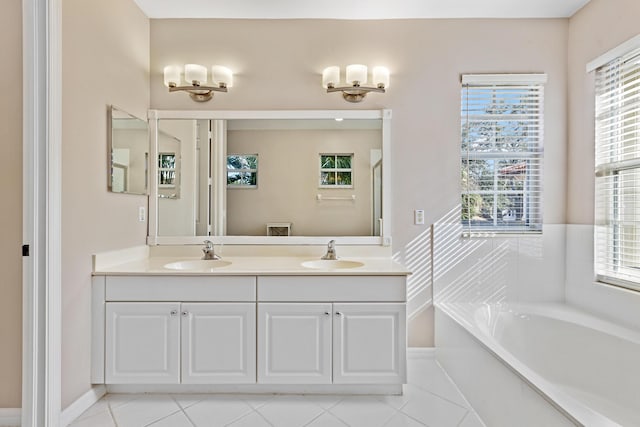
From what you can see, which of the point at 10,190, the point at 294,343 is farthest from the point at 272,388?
the point at 10,190

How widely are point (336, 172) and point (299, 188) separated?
296 millimetres

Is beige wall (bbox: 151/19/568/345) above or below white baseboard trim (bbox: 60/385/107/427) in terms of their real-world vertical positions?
above

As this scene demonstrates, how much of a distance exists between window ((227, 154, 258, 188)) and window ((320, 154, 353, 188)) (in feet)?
1.62

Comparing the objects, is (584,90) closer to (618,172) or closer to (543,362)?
(618,172)

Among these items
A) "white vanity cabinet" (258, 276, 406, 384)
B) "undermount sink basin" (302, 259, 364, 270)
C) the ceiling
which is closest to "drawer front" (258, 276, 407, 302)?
"white vanity cabinet" (258, 276, 406, 384)

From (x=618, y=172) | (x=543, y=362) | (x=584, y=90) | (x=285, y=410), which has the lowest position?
(x=285, y=410)

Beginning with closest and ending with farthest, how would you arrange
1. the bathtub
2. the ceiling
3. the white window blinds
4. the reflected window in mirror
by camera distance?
the bathtub
the white window blinds
the ceiling
the reflected window in mirror

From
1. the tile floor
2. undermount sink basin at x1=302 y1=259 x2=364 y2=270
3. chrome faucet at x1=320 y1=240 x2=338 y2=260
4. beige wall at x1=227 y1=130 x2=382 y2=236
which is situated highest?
beige wall at x1=227 y1=130 x2=382 y2=236

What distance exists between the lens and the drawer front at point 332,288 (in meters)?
2.14

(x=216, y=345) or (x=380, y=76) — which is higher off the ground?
(x=380, y=76)

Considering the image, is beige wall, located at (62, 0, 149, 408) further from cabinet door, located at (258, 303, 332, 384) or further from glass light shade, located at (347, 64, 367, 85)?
glass light shade, located at (347, 64, 367, 85)

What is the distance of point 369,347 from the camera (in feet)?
7.00

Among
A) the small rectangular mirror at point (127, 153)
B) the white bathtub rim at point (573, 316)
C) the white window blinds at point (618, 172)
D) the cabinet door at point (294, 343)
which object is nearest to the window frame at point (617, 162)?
the white window blinds at point (618, 172)

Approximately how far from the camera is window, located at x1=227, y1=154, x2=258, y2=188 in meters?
2.70
